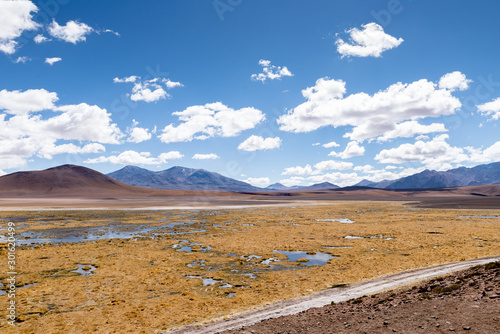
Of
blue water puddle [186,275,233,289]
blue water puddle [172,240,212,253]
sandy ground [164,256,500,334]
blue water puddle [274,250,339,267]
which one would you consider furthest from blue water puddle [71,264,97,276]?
blue water puddle [274,250,339,267]

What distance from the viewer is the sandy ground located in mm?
13794

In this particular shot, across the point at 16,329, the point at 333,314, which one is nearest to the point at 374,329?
the point at 333,314

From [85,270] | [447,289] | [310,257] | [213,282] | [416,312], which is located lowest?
[310,257]

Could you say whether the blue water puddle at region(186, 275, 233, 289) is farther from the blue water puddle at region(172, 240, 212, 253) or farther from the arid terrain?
the blue water puddle at region(172, 240, 212, 253)

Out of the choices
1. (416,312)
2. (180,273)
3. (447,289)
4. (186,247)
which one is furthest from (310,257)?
(416,312)

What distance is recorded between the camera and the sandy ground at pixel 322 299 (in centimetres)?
1379

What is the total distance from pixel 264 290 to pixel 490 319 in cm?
1131

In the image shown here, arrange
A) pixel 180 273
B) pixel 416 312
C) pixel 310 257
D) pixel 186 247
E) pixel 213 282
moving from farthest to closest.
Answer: pixel 186 247 < pixel 310 257 < pixel 180 273 < pixel 213 282 < pixel 416 312

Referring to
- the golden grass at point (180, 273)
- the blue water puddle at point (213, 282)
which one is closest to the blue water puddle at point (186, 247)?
the golden grass at point (180, 273)

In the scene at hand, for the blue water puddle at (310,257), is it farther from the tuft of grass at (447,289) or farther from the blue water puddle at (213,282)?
the tuft of grass at (447,289)

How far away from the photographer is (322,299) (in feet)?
55.3

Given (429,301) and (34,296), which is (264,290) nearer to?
(429,301)

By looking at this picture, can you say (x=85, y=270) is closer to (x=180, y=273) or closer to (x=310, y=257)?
(x=180, y=273)

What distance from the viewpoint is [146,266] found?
81.2ft
